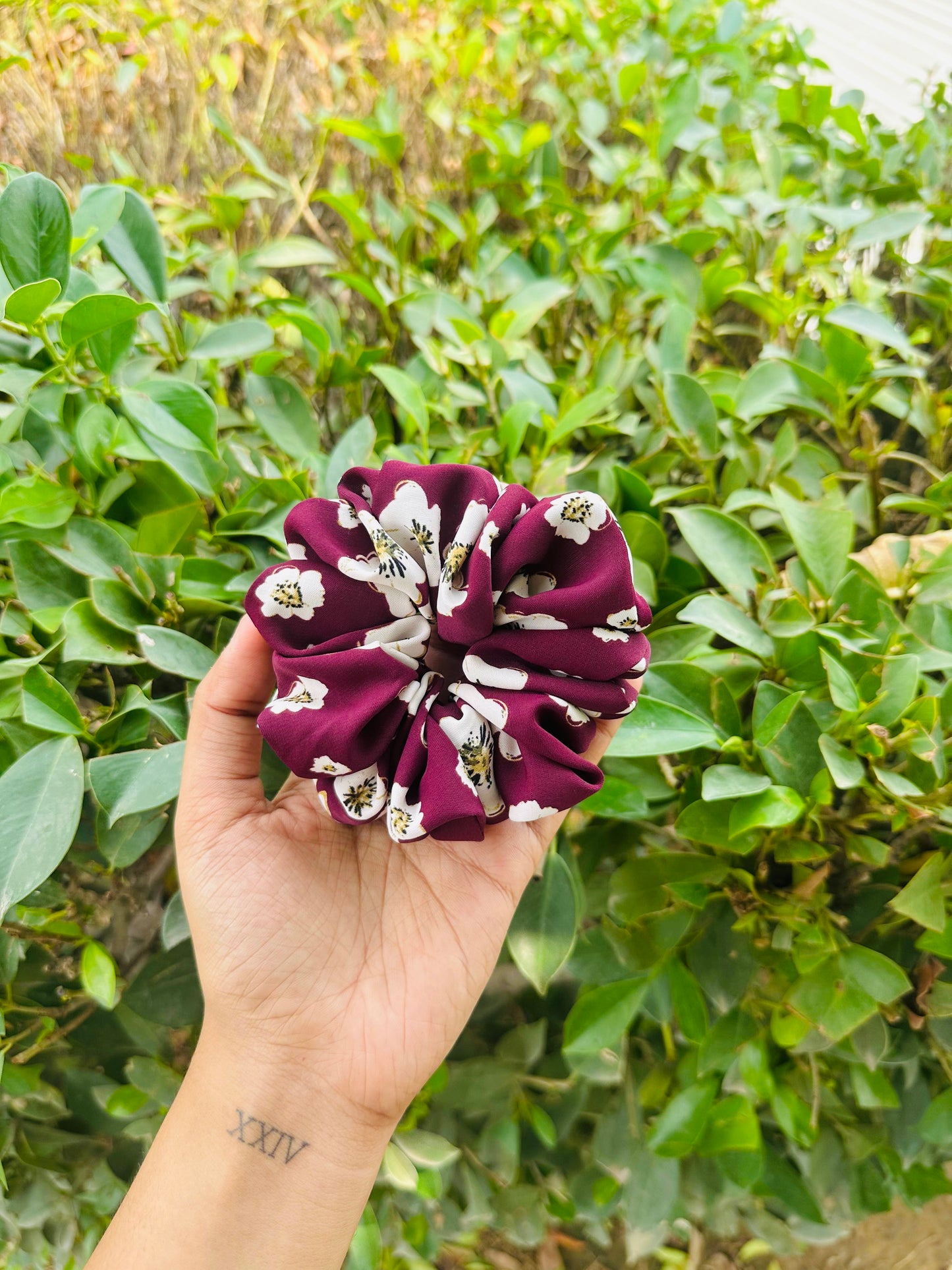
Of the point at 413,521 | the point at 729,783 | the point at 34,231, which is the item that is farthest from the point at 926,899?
the point at 34,231

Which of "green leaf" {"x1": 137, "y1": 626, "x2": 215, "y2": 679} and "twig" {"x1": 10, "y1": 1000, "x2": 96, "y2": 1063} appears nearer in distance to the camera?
"green leaf" {"x1": 137, "y1": 626, "x2": 215, "y2": 679}

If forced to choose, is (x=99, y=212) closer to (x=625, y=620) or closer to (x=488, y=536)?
(x=488, y=536)

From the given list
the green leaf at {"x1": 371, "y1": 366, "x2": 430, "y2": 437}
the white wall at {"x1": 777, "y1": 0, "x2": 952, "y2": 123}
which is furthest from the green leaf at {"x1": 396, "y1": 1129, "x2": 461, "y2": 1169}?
the white wall at {"x1": 777, "y1": 0, "x2": 952, "y2": 123}

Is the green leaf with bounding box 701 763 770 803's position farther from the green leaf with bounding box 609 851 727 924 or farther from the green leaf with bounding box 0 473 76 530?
the green leaf with bounding box 0 473 76 530

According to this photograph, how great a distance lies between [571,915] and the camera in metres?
0.71

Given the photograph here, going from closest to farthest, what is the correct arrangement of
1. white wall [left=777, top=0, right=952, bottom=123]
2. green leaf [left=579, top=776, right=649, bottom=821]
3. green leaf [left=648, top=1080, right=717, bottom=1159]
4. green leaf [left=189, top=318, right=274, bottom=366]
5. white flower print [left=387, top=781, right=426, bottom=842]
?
white flower print [left=387, top=781, right=426, bottom=842], green leaf [left=579, top=776, right=649, bottom=821], green leaf [left=189, top=318, right=274, bottom=366], green leaf [left=648, top=1080, right=717, bottom=1159], white wall [left=777, top=0, right=952, bottom=123]

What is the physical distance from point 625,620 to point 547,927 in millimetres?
315

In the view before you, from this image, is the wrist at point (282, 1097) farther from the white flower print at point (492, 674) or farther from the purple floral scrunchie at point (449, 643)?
the white flower print at point (492, 674)

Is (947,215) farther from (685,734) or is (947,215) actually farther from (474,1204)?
(474,1204)

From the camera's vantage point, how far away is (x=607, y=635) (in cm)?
58

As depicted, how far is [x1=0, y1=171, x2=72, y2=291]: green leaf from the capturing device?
61 cm

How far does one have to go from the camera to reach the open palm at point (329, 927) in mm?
676

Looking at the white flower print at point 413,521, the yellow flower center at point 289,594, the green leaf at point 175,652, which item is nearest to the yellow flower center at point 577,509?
the white flower print at point 413,521

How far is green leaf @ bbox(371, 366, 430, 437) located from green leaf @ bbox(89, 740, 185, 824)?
1.21ft
